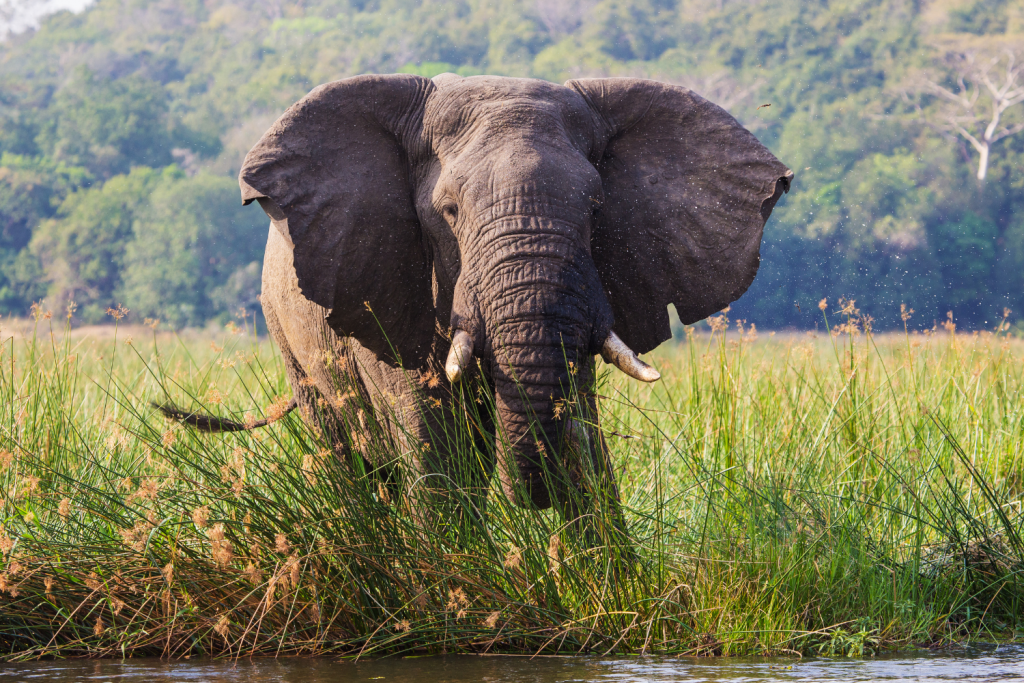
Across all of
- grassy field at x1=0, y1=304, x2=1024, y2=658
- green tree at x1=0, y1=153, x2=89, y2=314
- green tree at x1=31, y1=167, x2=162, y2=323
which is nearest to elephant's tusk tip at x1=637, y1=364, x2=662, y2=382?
grassy field at x1=0, y1=304, x2=1024, y2=658

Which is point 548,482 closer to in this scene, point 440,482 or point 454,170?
point 440,482

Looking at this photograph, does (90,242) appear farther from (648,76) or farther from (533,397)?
(533,397)

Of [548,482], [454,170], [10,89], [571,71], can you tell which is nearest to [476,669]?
[548,482]

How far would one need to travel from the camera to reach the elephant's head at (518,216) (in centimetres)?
433

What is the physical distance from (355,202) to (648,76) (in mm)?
61049

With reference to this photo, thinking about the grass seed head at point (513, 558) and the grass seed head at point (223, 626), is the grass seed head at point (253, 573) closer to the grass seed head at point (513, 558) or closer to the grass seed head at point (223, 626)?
the grass seed head at point (223, 626)

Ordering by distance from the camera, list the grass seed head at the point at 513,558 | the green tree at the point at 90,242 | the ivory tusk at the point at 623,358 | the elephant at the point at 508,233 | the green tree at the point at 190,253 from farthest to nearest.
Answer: the green tree at the point at 90,242, the green tree at the point at 190,253, the elephant at the point at 508,233, the ivory tusk at the point at 623,358, the grass seed head at the point at 513,558

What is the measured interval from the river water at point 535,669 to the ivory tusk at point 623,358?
0.98 meters

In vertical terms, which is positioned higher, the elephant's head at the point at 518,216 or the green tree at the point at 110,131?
the green tree at the point at 110,131

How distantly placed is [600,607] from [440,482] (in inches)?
36.3

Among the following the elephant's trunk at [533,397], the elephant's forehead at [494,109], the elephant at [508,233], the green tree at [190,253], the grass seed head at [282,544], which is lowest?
the green tree at [190,253]

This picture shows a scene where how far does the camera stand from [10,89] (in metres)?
75.9

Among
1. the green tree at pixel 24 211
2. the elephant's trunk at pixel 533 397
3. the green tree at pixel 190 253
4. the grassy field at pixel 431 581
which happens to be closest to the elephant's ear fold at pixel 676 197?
the elephant's trunk at pixel 533 397

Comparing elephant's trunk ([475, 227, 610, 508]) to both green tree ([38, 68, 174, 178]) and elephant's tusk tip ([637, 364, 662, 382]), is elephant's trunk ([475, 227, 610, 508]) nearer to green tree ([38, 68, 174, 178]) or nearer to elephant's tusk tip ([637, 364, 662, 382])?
elephant's tusk tip ([637, 364, 662, 382])
